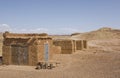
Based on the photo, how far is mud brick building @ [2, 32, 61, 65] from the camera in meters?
23.3

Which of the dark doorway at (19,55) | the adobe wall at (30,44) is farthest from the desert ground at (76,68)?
the adobe wall at (30,44)

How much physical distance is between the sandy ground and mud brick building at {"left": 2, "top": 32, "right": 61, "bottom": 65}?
0.96 metres

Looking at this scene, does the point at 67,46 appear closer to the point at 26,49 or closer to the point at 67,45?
the point at 67,45

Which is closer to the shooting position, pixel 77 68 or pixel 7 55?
pixel 77 68

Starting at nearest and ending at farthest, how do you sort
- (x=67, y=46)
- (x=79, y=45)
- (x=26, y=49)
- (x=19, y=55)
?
1. (x=26, y=49)
2. (x=19, y=55)
3. (x=67, y=46)
4. (x=79, y=45)

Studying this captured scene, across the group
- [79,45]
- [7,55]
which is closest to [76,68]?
[7,55]

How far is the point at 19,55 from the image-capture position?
78.9 ft

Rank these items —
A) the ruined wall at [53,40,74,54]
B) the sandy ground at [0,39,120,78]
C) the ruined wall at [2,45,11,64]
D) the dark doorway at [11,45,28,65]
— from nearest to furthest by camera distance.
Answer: the sandy ground at [0,39,120,78]
the dark doorway at [11,45,28,65]
the ruined wall at [2,45,11,64]
the ruined wall at [53,40,74,54]

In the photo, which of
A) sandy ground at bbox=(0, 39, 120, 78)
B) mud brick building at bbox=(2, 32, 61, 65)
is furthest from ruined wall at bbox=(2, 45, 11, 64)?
sandy ground at bbox=(0, 39, 120, 78)

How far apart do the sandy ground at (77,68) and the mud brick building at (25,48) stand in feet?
3.15

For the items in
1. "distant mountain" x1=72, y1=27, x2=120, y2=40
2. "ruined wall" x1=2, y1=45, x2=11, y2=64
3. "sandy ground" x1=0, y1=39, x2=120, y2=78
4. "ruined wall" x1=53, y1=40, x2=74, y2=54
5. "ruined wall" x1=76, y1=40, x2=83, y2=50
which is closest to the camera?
"sandy ground" x1=0, y1=39, x2=120, y2=78

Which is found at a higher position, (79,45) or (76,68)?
(79,45)

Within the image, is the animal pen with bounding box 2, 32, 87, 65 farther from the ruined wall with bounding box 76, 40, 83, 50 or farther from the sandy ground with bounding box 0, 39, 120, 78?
the ruined wall with bounding box 76, 40, 83, 50

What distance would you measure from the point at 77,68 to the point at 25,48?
5467 millimetres
